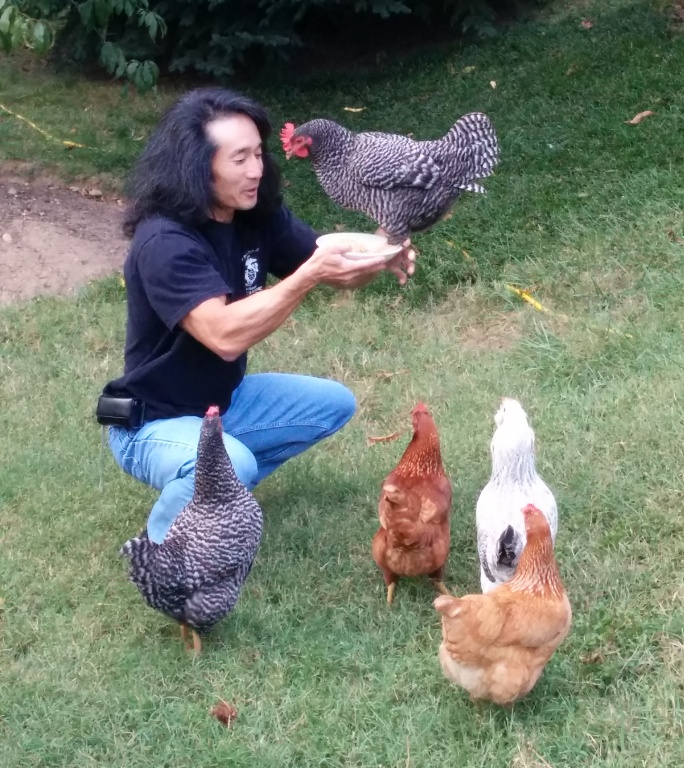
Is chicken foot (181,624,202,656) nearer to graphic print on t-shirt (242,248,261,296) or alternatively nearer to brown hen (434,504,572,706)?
brown hen (434,504,572,706)

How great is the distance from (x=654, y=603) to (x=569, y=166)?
437 cm

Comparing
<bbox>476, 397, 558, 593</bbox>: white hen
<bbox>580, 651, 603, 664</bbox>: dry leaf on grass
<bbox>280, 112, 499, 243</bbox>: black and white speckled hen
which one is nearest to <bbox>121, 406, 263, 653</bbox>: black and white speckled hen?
<bbox>476, 397, 558, 593</bbox>: white hen

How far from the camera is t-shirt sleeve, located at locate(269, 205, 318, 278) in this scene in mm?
3975

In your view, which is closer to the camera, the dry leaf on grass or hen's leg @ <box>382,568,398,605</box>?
the dry leaf on grass

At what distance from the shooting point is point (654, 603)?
10.8ft

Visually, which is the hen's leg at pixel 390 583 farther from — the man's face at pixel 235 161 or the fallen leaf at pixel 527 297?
the fallen leaf at pixel 527 297

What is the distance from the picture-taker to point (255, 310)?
3289mm

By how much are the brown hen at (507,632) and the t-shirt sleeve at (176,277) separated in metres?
1.33

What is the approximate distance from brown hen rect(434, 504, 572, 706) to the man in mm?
1151

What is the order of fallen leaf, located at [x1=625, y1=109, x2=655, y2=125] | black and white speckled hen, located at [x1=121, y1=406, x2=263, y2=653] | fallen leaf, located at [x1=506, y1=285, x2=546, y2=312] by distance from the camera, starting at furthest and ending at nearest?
1. fallen leaf, located at [x1=625, y1=109, x2=655, y2=125]
2. fallen leaf, located at [x1=506, y1=285, x2=546, y2=312]
3. black and white speckled hen, located at [x1=121, y1=406, x2=263, y2=653]

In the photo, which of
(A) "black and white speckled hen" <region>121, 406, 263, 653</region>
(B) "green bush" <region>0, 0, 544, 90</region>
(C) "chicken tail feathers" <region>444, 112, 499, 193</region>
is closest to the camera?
(A) "black and white speckled hen" <region>121, 406, 263, 653</region>

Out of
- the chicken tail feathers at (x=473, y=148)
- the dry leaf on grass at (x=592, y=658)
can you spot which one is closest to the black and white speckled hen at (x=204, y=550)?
the dry leaf on grass at (x=592, y=658)

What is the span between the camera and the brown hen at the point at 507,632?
2729 millimetres

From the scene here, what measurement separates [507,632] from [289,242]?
6.38ft
